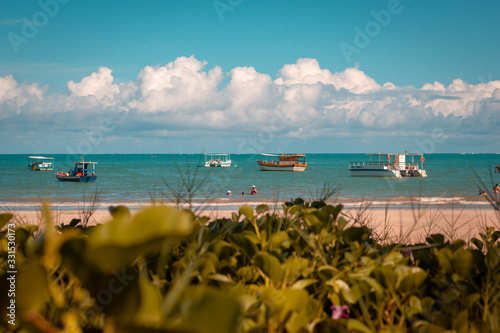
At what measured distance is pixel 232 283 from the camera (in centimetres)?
99

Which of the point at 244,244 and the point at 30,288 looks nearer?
the point at 30,288

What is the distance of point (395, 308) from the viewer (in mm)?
1048

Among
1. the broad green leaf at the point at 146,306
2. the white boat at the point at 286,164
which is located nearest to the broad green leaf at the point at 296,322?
the broad green leaf at the point at 146,306

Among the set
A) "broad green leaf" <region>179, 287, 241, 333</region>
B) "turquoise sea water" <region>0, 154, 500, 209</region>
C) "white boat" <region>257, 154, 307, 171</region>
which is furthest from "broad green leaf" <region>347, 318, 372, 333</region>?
"white boat" <region>257, 154, 307, 171</region>

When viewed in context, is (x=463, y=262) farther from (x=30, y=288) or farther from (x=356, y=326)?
(x=30, y=288)

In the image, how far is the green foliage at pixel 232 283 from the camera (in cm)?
43

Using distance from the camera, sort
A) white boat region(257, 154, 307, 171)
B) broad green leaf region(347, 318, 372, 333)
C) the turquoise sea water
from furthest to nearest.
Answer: white boat region(257, 154, 307, 171), the turquoise sea water, broad green leaf region(347, 318, 372, 333)

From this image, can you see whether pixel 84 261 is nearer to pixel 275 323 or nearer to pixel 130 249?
pixel 130 249

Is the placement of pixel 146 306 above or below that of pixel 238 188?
above

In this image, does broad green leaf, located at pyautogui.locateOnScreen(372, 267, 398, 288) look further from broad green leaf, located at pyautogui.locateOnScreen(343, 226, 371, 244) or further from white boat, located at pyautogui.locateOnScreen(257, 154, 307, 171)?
white boat, located at pyautogui.locateOnScreen(257, 154, 307, 171)

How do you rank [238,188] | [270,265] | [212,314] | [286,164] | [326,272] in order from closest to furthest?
[212,314]
[270,265]
[326,272]
[238,188]
[286,164]

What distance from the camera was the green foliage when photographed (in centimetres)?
43

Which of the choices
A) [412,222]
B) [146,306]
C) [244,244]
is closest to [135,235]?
[146,306]

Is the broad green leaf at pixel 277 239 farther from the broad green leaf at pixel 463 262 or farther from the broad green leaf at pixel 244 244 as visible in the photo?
the broad green leaf at pixel 463 262
